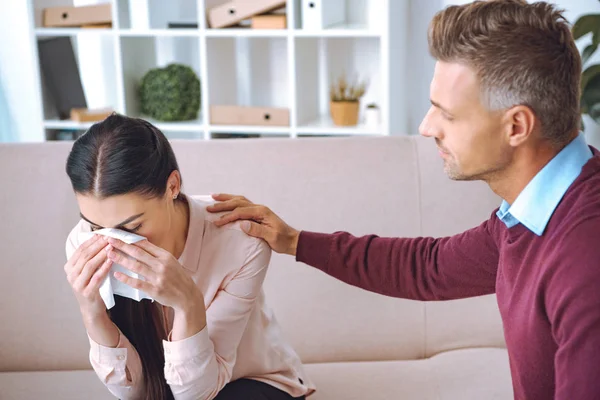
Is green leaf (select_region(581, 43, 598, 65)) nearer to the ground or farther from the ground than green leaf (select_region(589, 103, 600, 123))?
farther from the ground

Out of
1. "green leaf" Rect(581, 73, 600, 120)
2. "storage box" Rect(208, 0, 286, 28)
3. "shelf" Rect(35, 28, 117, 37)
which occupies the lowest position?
"green leaf" Rect(581, 73, 600, 120)

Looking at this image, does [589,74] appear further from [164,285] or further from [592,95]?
[164,285]

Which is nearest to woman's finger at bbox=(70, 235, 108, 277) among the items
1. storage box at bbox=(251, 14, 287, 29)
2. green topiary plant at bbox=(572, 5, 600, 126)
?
green topiary plant at bbox=(572, 5, 600, 126)

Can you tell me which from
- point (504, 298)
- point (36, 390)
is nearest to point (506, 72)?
point (504, 298)

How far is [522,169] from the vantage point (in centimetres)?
133

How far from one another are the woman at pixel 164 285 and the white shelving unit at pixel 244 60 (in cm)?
176

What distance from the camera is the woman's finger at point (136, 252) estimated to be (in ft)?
4.66

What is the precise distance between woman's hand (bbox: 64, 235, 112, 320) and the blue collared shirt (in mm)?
731

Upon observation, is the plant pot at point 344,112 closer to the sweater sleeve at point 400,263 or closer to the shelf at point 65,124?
the shelf at point 65,124

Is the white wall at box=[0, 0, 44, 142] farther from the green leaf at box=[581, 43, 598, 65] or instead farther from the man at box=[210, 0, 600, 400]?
the man at box=[210, 0, 600, 400]

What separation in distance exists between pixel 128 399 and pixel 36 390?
40 cm

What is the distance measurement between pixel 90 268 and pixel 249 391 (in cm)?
43

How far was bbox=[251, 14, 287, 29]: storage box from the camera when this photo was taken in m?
3.34

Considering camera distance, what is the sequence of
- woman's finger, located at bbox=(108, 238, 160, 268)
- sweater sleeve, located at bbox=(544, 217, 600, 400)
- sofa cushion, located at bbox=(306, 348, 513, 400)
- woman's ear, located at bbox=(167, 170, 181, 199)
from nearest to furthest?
sweater sleeve, located at bbox=(544, 217, 600, 400) < woman's finger, located at bbox=(108, 238, 160, 268) < woman's ear, located at bbox=(167, 170, 181, 199) < sofa cushion, located at bbox=(306, 348, 513, 400)
